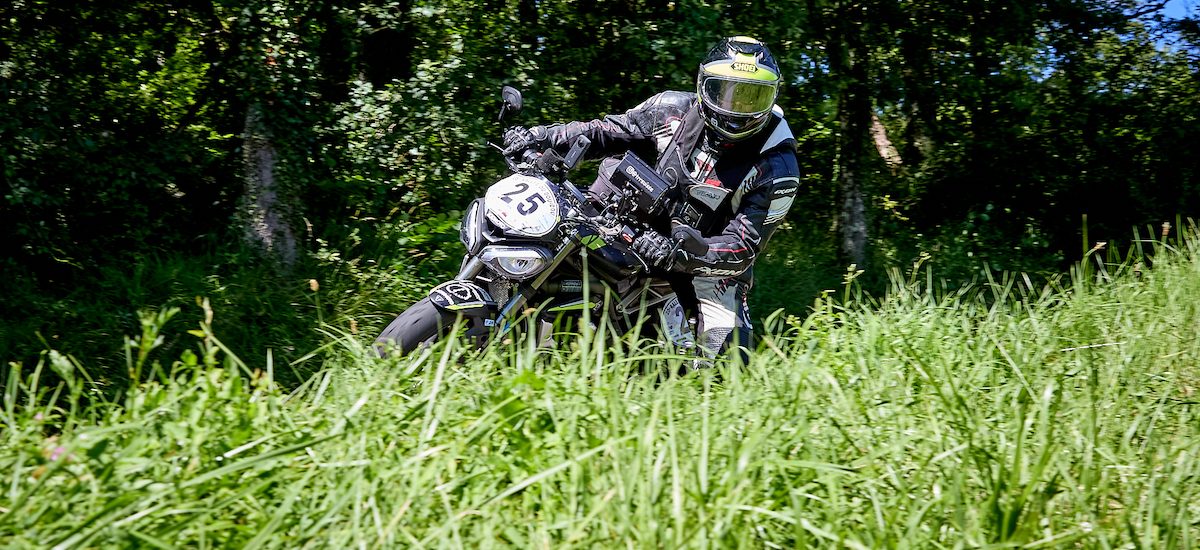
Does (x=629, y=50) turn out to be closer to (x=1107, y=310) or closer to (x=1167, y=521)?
(x=1107, y=310)

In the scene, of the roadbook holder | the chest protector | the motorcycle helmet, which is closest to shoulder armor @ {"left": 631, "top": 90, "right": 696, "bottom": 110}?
the chest protector

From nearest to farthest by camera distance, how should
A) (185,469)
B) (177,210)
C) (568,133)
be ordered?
(185,469)
(568,133)
(177,210)

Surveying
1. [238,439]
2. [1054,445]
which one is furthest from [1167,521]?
[238,439]

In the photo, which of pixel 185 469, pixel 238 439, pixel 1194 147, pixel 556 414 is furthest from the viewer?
pixel 1194 147

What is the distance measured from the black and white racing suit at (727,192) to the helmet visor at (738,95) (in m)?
0.22

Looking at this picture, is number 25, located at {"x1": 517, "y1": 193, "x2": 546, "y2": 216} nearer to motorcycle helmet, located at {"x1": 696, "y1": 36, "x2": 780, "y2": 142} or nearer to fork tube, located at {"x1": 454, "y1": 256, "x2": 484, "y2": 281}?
fork tube, located at {"x1": 454, "y1": 256, "x2": 484, "y2": 281}

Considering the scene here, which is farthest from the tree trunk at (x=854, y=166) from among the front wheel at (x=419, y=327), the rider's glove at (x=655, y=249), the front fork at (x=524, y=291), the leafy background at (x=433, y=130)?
the front wheel at (x=419, y=327)

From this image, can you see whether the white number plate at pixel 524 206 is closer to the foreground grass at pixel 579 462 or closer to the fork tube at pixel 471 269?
the fork tube at pixel 471 269

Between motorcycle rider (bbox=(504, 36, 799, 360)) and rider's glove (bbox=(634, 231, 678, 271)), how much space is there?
0.36 feet

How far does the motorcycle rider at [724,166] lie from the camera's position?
430 centimetres

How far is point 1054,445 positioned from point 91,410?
8.60 ft

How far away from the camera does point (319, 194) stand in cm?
696

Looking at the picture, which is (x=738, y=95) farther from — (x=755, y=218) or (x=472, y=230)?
(x=472, y=230)

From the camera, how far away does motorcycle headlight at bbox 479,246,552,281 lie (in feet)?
12.7
